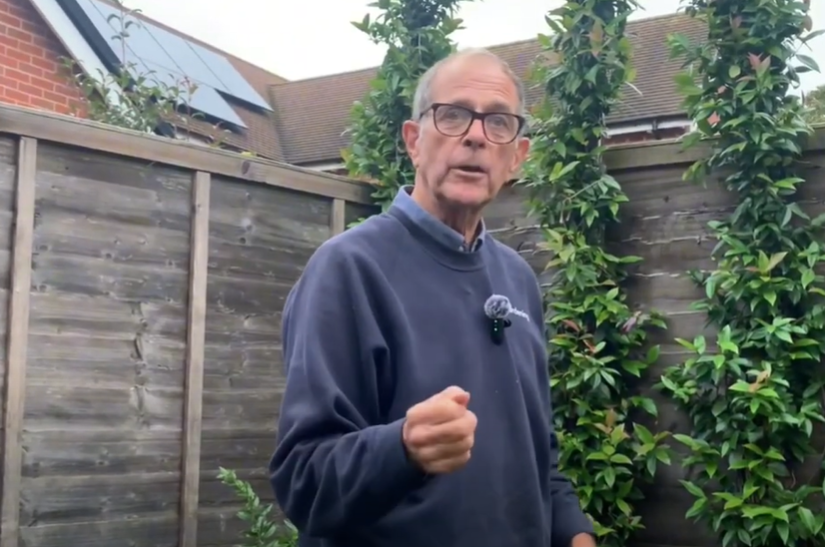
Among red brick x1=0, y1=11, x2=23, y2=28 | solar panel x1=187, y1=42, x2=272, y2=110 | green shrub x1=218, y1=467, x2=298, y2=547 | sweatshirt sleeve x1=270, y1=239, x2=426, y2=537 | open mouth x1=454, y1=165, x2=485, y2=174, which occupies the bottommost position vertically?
green shrub x1=218, y1=467, x2=298, y2=547

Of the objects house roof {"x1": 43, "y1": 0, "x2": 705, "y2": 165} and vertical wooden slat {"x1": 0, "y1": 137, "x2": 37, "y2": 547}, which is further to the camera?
house roof {"x1": 43, "y1": 0, "x2": 705, "y2": 165}

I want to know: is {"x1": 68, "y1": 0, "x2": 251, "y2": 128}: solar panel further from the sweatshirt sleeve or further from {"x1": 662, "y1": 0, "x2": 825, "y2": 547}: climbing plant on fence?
the sweatshirt sleeve

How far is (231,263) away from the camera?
157 inches

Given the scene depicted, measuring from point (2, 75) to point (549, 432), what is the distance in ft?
21.9

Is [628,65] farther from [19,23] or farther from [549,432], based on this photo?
[19,23]

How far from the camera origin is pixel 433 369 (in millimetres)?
1698

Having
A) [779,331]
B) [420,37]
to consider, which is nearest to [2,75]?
[420,37]

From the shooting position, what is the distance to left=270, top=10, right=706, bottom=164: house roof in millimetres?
9969

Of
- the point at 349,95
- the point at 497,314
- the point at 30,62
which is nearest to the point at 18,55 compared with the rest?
the point at 30,62

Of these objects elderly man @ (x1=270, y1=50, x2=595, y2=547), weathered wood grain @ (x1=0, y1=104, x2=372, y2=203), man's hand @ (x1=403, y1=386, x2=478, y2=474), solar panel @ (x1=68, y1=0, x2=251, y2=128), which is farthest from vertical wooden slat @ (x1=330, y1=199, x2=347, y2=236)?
solar panel @ (x1=68, y1=0, x2=251, y2=128)

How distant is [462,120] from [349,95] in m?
13.8

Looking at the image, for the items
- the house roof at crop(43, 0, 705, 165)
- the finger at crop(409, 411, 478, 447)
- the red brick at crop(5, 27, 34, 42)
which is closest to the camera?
the finger at crop(409, 411, 478, 447)

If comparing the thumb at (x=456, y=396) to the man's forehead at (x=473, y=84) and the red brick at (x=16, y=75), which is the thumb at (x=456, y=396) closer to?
the man's forehead at (x=473, y=84)

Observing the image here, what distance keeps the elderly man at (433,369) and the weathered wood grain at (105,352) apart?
5.81 ft
